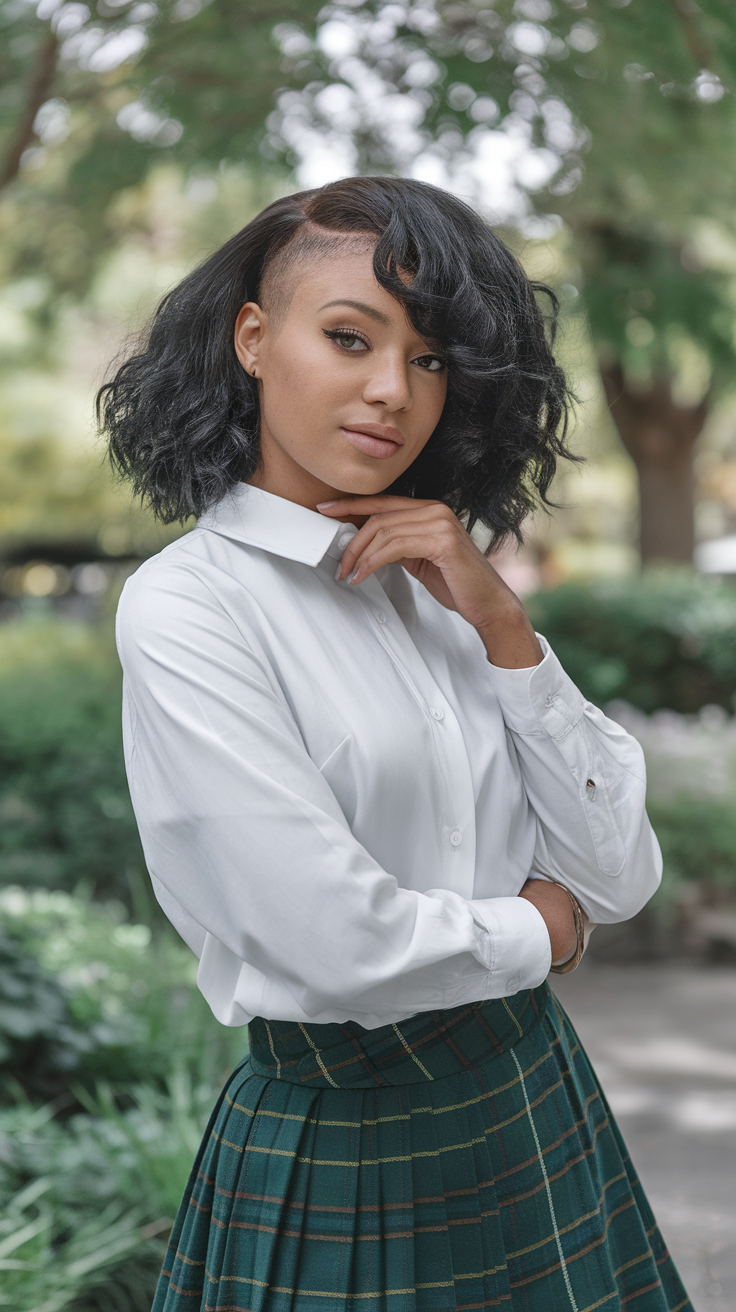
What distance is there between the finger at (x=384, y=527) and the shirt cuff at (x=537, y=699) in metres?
0.22

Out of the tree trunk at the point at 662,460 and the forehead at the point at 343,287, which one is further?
the tree trunk at the point at 662,460

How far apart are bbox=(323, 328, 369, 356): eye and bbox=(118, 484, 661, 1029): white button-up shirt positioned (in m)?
0.21

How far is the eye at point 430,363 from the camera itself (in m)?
1.49

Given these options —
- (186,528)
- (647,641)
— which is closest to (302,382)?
(186,528)

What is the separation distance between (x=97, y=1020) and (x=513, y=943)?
8.14ft

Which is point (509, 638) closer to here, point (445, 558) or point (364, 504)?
point (445, 558)

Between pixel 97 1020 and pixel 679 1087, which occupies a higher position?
pixel 97 1020

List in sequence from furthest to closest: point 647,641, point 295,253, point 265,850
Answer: point 647,641 → point 295,253 → point 265,850

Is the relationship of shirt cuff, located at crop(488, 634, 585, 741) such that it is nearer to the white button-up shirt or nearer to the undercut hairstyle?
the white button-up shirt

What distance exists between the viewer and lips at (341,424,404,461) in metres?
1.43

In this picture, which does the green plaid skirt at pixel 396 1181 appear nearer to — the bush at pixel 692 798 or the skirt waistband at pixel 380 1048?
the skirt waistband at pixel 380 1048

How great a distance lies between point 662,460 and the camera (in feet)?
36.5

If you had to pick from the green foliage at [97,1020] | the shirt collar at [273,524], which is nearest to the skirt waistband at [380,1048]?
the shirt collar at [273,524]

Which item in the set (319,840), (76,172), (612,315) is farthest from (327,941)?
(612,315)
